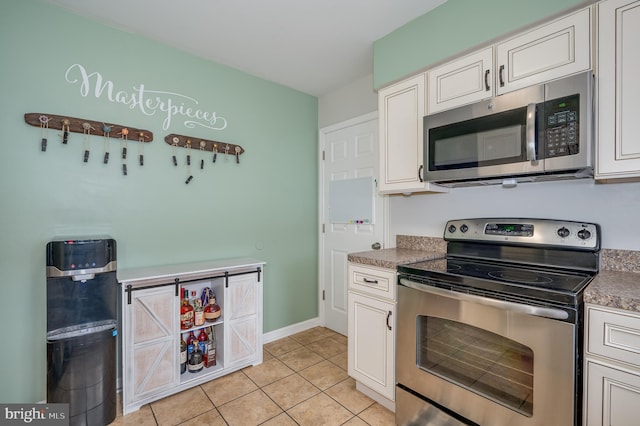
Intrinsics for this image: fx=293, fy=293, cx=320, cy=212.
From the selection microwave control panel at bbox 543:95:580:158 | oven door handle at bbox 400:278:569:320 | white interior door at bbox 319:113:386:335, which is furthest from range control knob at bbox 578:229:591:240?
white interior door at bbox 319:113:386:335

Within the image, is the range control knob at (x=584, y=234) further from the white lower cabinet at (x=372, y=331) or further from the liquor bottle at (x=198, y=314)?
the liquor bottle at (x=198, y=314)

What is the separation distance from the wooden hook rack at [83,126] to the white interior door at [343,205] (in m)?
1.73

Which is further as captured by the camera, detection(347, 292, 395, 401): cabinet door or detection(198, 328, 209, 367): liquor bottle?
detection(198, 328, 209, 367): liquor bottle

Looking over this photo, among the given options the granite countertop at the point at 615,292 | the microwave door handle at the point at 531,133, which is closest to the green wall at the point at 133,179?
the microwave door handle at the point at 531,133

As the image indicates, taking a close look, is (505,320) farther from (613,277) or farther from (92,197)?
(92,197)

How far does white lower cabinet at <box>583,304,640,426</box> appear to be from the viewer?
1027 millimetres

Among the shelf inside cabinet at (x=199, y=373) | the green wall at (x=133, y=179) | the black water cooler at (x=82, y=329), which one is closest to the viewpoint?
the black water cooler at (x=82, y=329)

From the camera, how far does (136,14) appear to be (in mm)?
1967

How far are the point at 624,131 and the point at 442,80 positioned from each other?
0.94 m

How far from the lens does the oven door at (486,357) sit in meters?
1.16

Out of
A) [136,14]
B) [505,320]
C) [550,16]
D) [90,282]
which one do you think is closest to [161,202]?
[90,282]

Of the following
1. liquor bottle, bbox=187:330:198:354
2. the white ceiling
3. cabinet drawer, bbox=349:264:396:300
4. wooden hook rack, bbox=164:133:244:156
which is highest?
the white ceiling

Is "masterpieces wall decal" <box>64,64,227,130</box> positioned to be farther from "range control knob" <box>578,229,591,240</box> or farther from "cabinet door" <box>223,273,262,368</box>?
"range control knob" <box>578,229,591,240</box>

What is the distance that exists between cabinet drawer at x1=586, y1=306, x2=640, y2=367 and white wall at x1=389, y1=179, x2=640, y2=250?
0.62 meters
